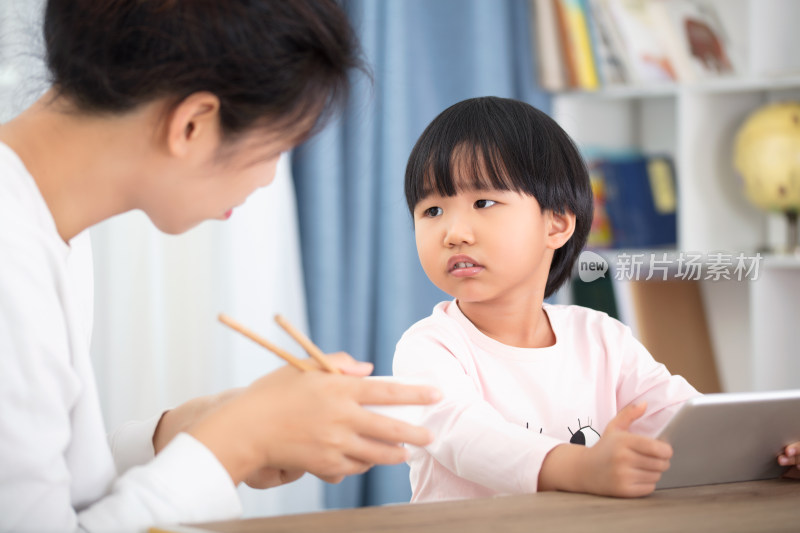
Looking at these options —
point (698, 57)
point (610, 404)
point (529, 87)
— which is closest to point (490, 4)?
point (529, 87)

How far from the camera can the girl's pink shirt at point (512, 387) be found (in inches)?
37.7

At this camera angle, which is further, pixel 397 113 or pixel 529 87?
pixel 529 87

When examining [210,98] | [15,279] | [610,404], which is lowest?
[610,404]

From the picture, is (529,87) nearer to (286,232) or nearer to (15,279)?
(286,232)

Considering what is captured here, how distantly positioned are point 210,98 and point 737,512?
0.56 metres

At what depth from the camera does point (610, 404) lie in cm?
117

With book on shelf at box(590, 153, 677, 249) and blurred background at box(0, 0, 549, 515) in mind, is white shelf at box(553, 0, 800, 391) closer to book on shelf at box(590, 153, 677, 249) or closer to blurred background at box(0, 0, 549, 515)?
book on shelf at box(590, 153, 677, 249)

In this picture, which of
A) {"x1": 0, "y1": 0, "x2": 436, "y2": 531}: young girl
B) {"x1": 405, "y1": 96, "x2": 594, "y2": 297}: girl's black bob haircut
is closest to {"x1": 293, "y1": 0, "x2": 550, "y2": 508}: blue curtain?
{"x1": 405, "y1": 96, "x2": 594, "y2": 297}: girl's black bob haircut

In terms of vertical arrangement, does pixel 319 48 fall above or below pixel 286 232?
above

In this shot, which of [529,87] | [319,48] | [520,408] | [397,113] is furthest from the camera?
[529,87]

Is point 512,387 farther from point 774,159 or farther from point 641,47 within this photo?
point 641,47

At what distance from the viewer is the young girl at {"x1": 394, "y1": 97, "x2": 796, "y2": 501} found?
1.10 meters

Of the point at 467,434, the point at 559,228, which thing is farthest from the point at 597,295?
the point at 467,434

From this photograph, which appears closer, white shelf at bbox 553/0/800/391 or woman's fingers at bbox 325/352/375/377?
woman's fingers at bbox 325/352/375/377
